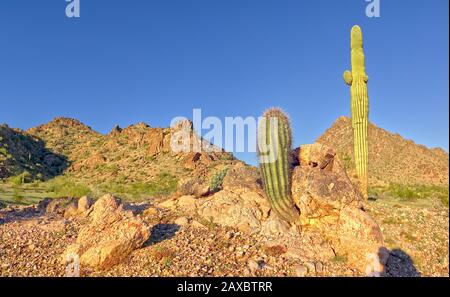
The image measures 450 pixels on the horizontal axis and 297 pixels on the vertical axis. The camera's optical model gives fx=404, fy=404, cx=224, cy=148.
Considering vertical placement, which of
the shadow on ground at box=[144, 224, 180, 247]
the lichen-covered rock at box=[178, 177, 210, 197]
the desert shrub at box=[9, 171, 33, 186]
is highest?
the desert shrub at box=[9, 171, 33, 186]

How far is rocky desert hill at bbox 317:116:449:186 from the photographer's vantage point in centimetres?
4003

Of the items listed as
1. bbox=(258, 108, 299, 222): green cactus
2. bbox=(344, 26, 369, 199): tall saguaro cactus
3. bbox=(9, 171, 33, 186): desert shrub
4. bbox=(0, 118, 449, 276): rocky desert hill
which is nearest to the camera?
bbox=(0, 118, 449, 276): rocky desert hill

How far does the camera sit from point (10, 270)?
6.49 metres

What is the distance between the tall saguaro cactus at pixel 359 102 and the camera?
15.0 metres

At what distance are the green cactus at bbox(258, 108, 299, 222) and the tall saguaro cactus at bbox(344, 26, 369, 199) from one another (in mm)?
7072

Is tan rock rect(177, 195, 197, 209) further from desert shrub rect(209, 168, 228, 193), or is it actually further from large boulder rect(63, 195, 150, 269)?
large boulder rect(63, 195, 150, 269)

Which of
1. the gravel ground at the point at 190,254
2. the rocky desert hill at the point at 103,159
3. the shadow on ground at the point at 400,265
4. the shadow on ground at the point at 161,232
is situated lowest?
the shadow on ground at the point at 400,265

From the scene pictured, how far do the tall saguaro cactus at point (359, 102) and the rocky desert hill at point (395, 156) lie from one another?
70.0ft

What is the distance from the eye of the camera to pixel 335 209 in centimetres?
797

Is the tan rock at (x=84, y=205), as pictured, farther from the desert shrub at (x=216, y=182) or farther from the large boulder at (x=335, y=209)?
the large boulder at (x=335, y=209)

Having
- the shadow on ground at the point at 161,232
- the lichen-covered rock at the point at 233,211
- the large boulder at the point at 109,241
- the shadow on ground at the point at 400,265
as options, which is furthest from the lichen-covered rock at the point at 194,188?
the shadow on ground at the point at 400,265

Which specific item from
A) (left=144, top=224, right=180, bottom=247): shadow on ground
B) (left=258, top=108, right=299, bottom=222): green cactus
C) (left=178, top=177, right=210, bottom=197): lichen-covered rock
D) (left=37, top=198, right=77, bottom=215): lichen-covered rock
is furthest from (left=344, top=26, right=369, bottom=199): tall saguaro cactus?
(left=37, top=198, right=77, bottom=215): lichen-covered rock
